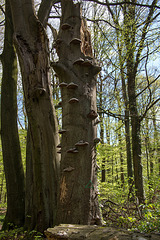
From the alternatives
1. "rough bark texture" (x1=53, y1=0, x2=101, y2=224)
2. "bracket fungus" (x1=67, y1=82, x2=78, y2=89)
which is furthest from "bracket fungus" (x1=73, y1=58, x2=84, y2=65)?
"bracket fungus" (x1=67, y1=82, x2=78, y2=89)

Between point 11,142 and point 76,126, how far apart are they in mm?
3941

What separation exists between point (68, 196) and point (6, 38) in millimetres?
5519

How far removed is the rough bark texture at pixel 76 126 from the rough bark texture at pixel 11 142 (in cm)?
365

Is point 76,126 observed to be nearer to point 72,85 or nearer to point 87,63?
point 72,85

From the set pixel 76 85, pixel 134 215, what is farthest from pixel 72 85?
pixel 134 215

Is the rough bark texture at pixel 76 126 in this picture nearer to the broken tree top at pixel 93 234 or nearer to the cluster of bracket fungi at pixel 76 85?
the cluster of bracket fungi at pixel 76 85

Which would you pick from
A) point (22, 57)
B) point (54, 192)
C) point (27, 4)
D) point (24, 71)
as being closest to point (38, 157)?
point (54, 192)

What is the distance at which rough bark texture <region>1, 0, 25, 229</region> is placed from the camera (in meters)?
5.39

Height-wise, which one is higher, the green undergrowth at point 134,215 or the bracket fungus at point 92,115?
the bracket fungus at point 92,115

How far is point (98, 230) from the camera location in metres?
1.48

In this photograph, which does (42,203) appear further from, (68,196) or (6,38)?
(6,38)

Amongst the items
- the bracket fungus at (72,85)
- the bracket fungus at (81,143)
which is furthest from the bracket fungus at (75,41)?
the bracket fungus at (81,143)

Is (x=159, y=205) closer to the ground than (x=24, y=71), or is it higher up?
closer to the ground

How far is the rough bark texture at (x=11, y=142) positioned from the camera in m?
5.39
